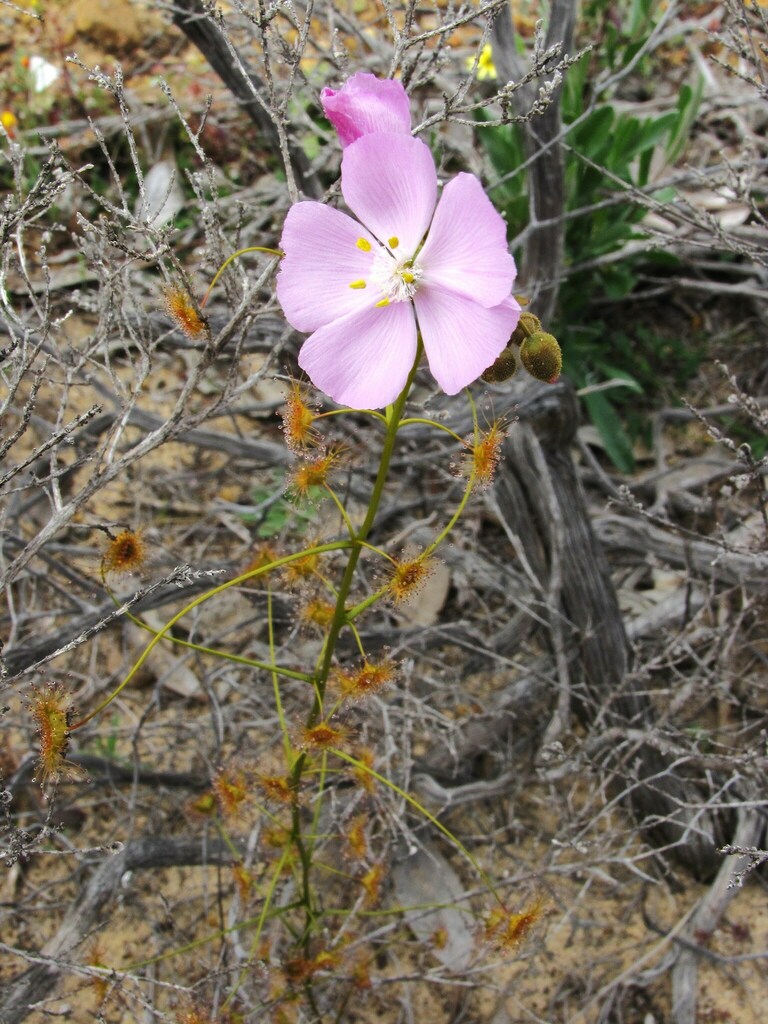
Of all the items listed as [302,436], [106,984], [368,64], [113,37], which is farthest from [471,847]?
[113,37]

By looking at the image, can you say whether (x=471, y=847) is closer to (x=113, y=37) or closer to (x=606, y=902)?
(x=606, y=902)

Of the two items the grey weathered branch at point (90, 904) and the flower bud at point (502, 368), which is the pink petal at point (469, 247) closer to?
the flower bud at point (502, 368)

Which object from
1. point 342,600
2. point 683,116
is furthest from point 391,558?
point 683,116

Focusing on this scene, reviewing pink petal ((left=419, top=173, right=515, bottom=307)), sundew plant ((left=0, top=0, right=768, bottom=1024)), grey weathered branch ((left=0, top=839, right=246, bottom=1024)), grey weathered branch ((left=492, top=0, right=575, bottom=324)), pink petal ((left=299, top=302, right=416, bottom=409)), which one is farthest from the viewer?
grey weathered branch ((left=492, top=0, right=575, bottom=324))

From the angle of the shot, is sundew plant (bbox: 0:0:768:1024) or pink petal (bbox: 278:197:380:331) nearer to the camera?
pink petal (bbox: 278:197:380:331)

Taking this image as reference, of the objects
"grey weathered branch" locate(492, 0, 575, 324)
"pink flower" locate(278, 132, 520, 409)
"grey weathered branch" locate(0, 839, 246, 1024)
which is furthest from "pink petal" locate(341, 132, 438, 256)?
"grey weathered branch" locate(0, 839, 246, 1024)

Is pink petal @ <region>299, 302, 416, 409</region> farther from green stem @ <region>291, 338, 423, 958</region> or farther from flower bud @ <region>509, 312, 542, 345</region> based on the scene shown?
flower bud @ <region>509, 312, 542, 345</region>
